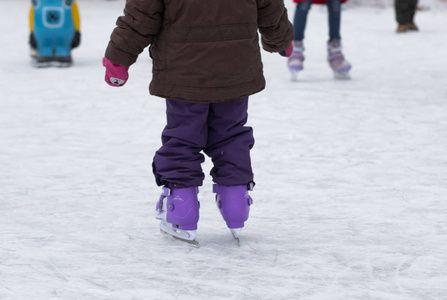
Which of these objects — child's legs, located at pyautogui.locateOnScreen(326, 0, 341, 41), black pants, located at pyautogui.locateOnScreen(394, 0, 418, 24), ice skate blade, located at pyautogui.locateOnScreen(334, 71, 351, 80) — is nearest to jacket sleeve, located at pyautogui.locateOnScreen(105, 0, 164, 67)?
child's legs, located at pyautogui.locateOnScreen(326, 0, 341, 41)

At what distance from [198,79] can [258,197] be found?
0.89 meters

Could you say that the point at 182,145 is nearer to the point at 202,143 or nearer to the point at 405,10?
the point at 202,143

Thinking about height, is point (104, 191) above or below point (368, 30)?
above

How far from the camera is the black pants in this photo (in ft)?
31.8

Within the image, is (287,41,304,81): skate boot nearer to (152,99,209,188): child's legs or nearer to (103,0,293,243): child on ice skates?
(103,0,293,243): child on ice skates

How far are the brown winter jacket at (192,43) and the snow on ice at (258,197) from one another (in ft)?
1.56

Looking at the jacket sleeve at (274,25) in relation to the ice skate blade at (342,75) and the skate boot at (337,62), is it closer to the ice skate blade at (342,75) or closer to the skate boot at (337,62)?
the skate boot at (337,62)

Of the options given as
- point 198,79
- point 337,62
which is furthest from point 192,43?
point 337,62

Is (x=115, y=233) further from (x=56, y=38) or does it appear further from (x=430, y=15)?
(x=430, y=15)

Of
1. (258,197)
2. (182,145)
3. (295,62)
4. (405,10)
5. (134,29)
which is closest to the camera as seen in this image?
(134,29)

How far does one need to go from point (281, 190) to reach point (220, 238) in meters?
0.65

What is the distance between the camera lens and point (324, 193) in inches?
122

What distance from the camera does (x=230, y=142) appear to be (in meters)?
2.38

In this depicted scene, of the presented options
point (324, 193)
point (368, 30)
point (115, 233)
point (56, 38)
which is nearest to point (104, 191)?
point (115, 233)
